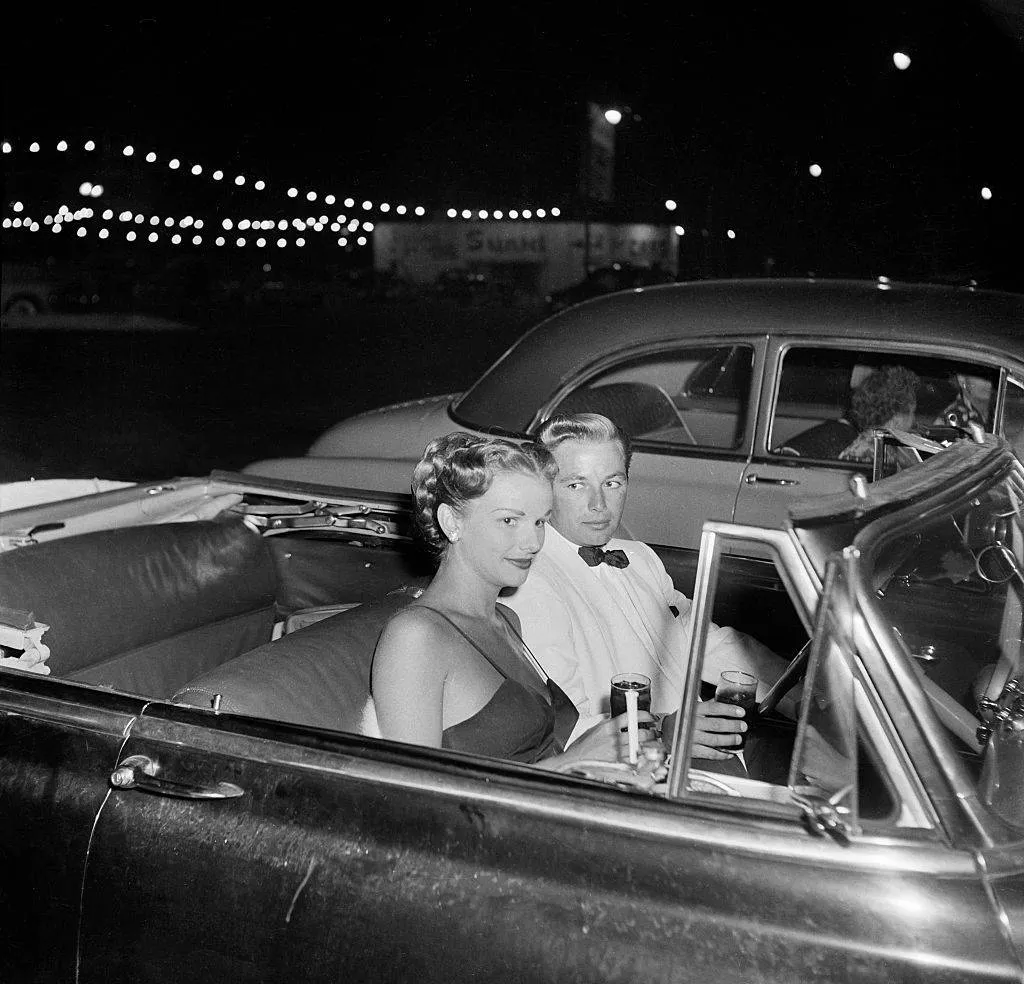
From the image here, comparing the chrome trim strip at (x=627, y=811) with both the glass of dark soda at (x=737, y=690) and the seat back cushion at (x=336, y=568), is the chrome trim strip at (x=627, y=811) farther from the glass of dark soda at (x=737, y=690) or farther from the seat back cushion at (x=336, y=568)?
the seat back cushion at (x=336, y=568)

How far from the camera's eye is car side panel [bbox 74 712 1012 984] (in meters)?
1.62

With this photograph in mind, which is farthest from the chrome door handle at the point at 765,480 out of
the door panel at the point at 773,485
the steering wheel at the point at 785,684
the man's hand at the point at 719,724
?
the man's hand at the point at 719,724

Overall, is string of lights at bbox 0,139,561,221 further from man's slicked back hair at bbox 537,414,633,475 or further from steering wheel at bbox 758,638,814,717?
steering wheel at bbox 758,638,814,717

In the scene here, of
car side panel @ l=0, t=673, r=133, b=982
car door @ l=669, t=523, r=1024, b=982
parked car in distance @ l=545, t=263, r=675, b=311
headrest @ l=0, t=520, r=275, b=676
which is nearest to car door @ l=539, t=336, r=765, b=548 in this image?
headrest @ l=0, t=520, r=275, b=676

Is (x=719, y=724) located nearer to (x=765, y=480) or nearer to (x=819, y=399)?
(x=765, y=480)

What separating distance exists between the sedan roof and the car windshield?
7.48 feet

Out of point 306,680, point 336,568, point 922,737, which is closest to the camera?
point 922,737

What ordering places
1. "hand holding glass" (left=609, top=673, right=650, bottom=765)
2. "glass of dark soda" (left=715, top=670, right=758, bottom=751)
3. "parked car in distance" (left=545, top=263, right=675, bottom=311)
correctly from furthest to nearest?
"parked car in distance" (left=545, top=263, right=675, bottom=311) < "glass of dark soda" (left=715, top=670, right=758, bottom=751) < "hand holding glass" (left=609, top=673, right=650, bottom=765)

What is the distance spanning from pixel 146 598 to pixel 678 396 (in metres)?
3.11

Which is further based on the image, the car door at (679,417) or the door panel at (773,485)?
the car door at (679,417)

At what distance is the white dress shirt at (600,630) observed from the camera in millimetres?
2895

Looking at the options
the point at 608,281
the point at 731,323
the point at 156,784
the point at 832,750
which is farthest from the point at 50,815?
the point at 608,281

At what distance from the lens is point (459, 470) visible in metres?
2.52

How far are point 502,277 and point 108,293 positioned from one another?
1904 cm
